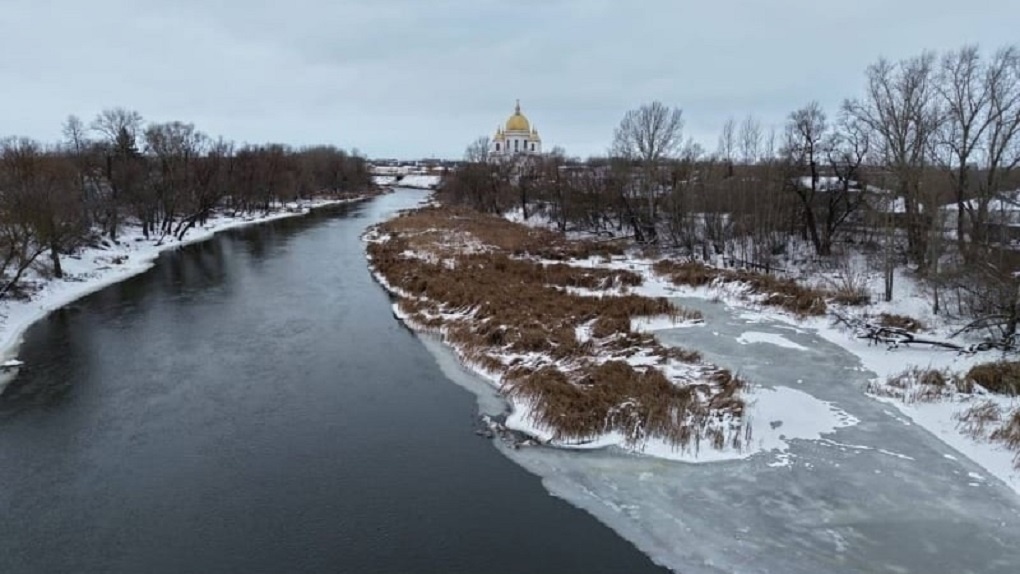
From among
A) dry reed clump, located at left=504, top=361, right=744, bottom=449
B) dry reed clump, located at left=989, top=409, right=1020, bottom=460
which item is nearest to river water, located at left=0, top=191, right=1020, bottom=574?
dry reed clump, located at left=504, top=361, right=744, bottom=449

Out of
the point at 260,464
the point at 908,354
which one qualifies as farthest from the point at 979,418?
the point at 260,464

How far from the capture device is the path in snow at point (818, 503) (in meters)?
8.84

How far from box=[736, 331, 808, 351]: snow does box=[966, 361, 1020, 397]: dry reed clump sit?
4173 mm

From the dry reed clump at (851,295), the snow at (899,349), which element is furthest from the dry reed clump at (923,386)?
the dry reed clump at (851,295)

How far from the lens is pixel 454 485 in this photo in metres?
11.1

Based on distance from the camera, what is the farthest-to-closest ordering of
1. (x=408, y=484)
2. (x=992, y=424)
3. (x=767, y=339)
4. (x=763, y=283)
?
(x=763, y=283)
(x=767, y=339)
(x=992, y=424)
(x=408, y=484)

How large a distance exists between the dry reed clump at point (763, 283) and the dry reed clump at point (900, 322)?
1716 mm

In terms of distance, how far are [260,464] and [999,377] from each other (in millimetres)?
14265

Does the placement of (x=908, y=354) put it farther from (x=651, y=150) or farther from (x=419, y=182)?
(x=419, y=182)

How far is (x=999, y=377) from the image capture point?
1379 centimetres

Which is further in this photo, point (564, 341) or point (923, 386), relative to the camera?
point (564, 341)

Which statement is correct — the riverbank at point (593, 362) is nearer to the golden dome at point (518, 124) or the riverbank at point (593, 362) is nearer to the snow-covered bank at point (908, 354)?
the snow-covered bank at point (908, 354)

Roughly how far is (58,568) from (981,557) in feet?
38.4

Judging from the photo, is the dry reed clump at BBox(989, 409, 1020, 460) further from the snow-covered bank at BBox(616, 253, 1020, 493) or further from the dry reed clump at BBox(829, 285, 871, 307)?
the dry reed clump at BBox(829, 285, 871, 307)
